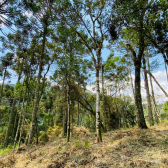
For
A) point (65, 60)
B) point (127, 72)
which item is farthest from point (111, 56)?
point (65, 60)

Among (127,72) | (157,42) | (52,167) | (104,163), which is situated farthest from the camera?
(127,72)

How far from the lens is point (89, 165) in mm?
3305

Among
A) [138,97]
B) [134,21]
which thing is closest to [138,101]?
[138,97]

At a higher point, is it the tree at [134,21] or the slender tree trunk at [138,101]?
the tree at [134,21]

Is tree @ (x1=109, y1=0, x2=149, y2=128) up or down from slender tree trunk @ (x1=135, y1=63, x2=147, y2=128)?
up

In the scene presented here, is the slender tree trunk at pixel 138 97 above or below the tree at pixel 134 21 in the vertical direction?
below

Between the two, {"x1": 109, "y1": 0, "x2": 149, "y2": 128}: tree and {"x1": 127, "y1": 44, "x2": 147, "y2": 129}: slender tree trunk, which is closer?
{"x1": 109, "y1": 0, "x2": 149, "y2": 128}: tree

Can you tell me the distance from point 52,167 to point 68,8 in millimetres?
8069

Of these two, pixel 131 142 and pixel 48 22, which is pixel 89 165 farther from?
pixel 48 22

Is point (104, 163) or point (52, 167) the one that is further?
point (52, 167)

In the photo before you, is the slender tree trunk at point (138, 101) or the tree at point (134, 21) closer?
the tree at point (134, 21)

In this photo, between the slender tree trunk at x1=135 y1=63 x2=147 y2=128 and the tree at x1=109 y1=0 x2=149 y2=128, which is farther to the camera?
the slender tree trunk at x1=135 y1=63 x2=147 y2=128

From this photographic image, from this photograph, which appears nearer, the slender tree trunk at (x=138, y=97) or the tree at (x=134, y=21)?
the tree at (x=134, y=21)

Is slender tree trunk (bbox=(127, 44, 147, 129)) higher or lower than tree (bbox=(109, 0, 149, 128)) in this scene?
lower
